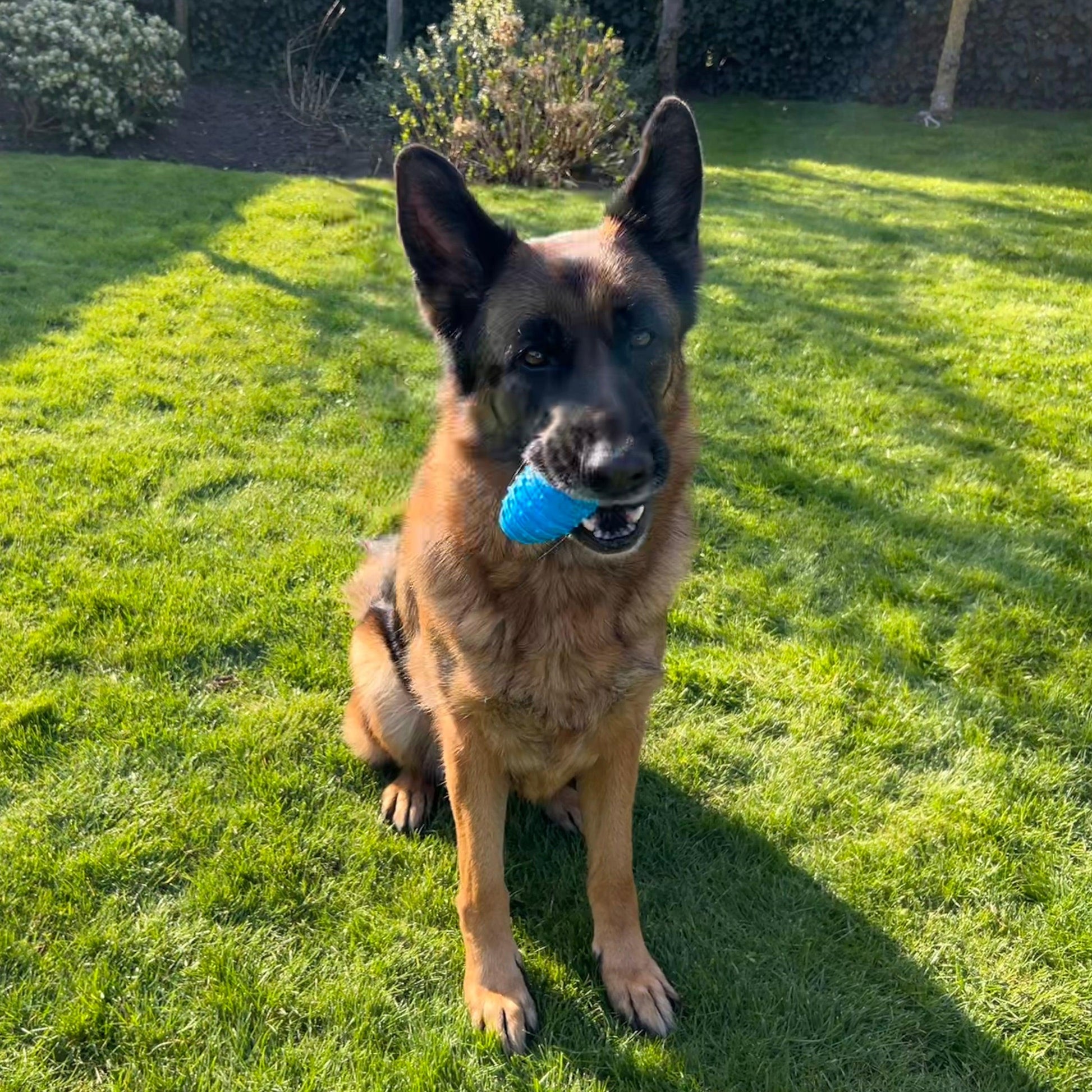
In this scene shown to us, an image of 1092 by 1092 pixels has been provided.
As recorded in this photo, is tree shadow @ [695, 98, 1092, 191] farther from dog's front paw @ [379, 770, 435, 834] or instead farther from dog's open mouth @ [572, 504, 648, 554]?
dog's front paw @ [379, 770, 435, 834]

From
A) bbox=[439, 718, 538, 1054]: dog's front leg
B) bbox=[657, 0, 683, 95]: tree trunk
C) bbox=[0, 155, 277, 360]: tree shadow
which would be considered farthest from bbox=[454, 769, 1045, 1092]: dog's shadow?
bbox=[657, 0, 683, 95]: tree trunk

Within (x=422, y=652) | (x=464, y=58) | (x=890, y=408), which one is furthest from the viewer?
(x=464, y=58)

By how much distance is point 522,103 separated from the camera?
995 centimetres

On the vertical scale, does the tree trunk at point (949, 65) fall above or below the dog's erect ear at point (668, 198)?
above

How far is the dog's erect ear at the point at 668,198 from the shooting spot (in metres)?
2.43

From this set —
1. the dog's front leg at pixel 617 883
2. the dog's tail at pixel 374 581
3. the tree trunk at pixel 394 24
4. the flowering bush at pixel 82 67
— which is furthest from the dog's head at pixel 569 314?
the tree trunk at pixel 394 24

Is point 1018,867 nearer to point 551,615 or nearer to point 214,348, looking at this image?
point 551,615

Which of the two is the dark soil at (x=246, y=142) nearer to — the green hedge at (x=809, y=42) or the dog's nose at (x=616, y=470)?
the green hedge at (x=809, y=42)

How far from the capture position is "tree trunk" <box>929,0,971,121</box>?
12.6 metres

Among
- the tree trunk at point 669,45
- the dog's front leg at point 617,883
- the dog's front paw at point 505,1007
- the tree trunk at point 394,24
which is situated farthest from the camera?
the tree trunk at point 669,45

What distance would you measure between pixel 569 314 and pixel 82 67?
1175 cm

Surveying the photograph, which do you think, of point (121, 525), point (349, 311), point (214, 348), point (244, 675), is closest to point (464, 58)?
point (349, 311)

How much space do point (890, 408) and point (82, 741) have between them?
16.6ft

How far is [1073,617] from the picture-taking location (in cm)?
379
